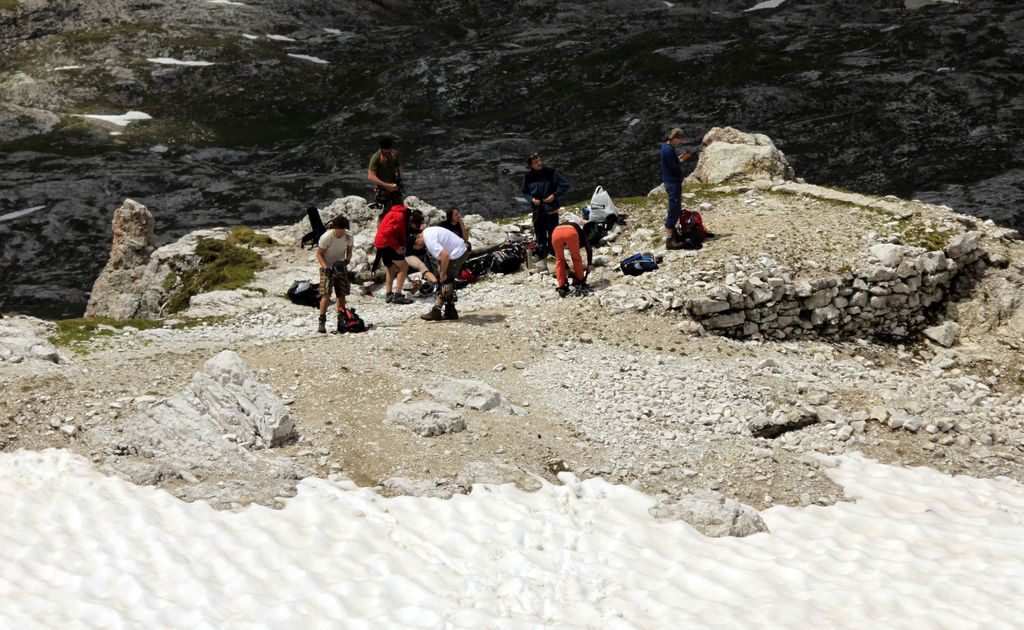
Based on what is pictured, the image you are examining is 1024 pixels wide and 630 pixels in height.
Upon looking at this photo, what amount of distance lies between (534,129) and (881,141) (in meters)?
34.7

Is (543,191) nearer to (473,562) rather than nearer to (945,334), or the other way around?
(945,334)

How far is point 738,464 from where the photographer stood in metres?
16.1

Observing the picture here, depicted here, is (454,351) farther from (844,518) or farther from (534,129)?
(534,129)

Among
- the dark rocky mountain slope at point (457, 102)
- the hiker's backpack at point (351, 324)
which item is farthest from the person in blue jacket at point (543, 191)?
the dark rocky mountain slope at point (457, 102)

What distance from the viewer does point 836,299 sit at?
72.5ft

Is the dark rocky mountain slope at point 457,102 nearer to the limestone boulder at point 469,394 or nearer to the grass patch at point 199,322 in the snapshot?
the grass patch at point 199,322

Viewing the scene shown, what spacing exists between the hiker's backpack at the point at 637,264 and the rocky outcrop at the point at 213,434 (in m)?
10.4

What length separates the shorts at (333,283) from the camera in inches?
825

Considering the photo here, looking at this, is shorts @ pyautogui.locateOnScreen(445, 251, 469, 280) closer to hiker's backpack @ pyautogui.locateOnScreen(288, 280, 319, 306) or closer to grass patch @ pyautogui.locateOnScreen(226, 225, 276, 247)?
hiker's backpack @ pyautogui.locateOnScreen(288, 280, 319, 306)

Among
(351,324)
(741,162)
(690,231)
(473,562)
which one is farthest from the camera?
(741,162)

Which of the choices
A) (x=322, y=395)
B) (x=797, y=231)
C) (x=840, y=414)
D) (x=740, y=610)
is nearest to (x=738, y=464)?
(x=840, y=414)

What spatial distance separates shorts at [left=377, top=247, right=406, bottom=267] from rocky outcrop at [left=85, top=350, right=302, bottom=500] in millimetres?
6672

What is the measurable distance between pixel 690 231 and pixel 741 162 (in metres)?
8.14

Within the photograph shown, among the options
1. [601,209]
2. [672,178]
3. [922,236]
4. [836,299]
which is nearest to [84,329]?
[601,209]
